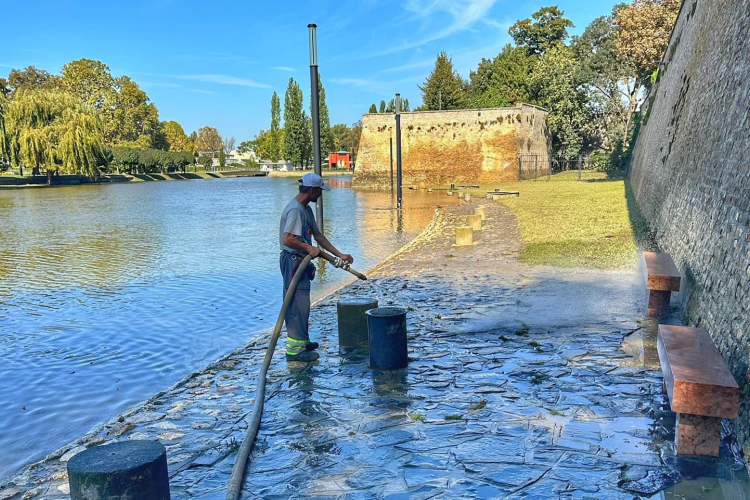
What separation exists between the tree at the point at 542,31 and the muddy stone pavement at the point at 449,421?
54.0 m

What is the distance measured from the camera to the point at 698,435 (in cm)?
372

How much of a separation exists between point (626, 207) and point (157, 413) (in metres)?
16.3

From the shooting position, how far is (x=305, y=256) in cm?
607

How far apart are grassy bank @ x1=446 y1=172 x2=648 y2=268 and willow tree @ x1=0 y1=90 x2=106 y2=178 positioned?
44803 mm

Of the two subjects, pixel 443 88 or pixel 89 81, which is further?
pixel 89 81

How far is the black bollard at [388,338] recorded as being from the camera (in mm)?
5652

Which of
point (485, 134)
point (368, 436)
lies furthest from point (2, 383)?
point (485, 134)

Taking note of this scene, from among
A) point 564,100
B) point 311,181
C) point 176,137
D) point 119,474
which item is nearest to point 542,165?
point 564,100

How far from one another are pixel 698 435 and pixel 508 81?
60146 mm

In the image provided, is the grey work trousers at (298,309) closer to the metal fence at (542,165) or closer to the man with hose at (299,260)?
the man with hose at (299,260)

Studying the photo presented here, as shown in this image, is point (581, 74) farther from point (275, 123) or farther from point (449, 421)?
point (275, 123)

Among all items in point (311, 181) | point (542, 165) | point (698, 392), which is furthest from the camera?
point (542, 165)

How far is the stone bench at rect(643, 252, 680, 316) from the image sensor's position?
6.64 m

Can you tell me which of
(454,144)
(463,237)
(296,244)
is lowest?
(463,237)
